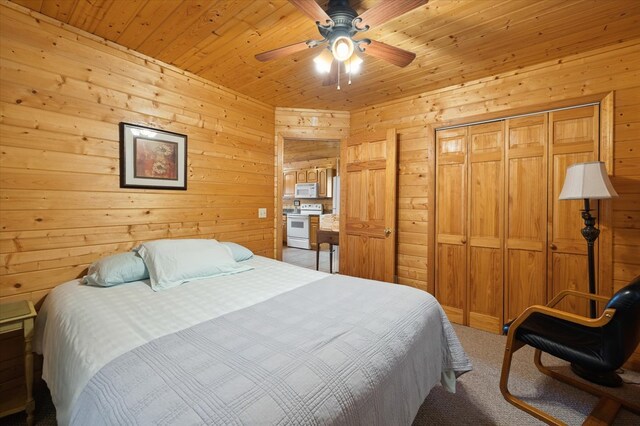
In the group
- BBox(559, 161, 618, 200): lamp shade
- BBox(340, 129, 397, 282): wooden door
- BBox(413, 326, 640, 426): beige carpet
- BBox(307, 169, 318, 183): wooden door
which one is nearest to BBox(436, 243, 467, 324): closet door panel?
BBox(340, 129, 397, 282): wooden door

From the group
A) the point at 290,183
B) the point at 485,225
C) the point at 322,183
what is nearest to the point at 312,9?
the point at 485,225

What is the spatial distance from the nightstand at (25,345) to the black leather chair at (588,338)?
2815 millimetres

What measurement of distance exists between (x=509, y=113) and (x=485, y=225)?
1.10 meters

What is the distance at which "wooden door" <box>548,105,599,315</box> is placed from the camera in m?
2.41

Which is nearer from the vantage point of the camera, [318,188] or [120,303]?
[120,303]

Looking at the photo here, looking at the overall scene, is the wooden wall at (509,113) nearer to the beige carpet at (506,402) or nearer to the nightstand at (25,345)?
the beige carpet at (506,402)

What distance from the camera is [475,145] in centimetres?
292

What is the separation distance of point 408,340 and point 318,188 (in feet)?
21.7

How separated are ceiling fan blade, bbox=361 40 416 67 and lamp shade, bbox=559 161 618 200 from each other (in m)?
1.53

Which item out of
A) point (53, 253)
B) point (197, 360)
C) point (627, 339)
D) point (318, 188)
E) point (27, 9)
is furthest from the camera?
point (318, 188)

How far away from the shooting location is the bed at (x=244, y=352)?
2.72 ft

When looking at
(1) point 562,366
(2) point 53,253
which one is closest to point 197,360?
(2) point 53,253

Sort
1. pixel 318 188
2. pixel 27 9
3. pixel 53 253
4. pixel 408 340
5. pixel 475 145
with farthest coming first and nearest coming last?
1. pixel 318 188
2. pixel 475 145
3. pixel 53 253
4. pixel 27 9
5. pixel 408 340

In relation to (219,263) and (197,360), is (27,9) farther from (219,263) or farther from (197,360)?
(197,360)
